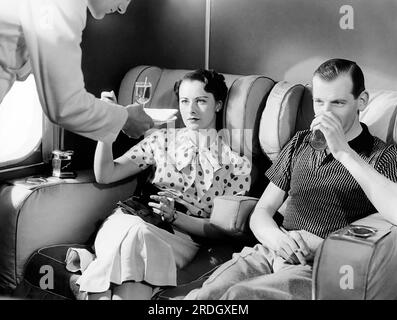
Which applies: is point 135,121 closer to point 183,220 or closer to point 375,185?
point 183,220

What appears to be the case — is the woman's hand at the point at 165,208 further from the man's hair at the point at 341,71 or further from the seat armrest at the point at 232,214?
the man's hair at the point at 341,71

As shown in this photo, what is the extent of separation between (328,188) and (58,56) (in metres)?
0.86

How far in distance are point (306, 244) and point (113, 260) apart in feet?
1.79

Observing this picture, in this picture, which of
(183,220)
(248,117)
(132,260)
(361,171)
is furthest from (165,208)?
(361,171)

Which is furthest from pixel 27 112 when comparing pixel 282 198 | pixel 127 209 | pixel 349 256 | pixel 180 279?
pixel 349 256

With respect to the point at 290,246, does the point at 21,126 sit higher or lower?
higher

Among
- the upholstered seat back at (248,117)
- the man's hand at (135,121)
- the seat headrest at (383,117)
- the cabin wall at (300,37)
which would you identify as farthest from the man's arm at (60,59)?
the cabin wall at (300,37)

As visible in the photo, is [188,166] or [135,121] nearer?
[135,121]

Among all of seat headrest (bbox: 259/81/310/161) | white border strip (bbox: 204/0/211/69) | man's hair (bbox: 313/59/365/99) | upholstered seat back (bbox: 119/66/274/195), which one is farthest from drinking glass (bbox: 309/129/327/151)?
white border strip (bbox: 204/0/211/69)

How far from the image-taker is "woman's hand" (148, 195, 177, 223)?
75.0 inches

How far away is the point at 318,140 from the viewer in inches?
66.2

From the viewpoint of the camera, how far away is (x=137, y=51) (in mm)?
2492

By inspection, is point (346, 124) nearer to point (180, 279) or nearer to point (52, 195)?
point (180, 279)
